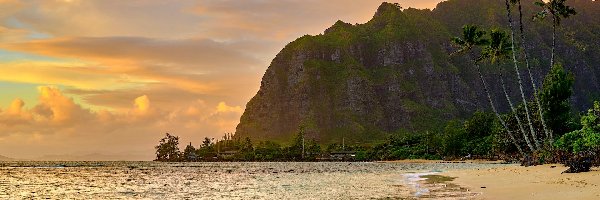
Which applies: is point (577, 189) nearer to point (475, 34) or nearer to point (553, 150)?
point (553, 150)

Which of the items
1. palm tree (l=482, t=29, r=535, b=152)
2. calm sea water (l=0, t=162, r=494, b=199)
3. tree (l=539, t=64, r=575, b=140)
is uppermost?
palm tree (l=482, t=29, r=535, b=152)

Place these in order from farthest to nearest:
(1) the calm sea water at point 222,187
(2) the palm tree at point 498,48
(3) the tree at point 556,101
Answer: (3) the tree at point 556,101
(2) the palm tree at point 498,48
(1) the calm sea water at point 222,187

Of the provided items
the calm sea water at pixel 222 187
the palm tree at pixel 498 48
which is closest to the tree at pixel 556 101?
the palm tree at pixel 498 48

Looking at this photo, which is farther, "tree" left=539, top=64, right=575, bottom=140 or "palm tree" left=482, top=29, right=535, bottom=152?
"tree" left=539, top=64, right=575, bottom=140

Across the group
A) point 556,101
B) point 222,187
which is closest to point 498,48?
point 556,101

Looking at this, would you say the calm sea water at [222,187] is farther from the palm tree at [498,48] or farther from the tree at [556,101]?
the tree at [556,101]

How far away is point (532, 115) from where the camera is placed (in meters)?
121

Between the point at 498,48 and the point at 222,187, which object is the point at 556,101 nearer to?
the point at 498,48

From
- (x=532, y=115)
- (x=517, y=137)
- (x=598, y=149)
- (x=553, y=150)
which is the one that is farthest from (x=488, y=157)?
(x=598, y=149)

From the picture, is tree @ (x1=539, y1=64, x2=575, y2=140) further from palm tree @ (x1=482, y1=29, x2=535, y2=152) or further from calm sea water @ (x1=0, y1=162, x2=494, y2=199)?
calm sea water @ (x1=0, y1=162, x2=494, y2=199)

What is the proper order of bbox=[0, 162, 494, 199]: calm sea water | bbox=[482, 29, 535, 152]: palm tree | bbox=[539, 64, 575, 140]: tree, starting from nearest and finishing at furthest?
1. bbox=[0, 162, 494, 199]: calm sea water
2. bbox=[482, 29, 535, 152]: palm tree
3. bbox=[539, 64, 575, 140]: tree

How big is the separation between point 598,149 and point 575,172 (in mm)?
6746

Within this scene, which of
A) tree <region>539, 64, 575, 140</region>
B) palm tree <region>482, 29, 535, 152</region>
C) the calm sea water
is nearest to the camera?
the calm sea water

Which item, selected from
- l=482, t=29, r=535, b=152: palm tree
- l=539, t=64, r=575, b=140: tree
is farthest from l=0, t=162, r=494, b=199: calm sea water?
l=539, t=64, r=575, b=140: tree
